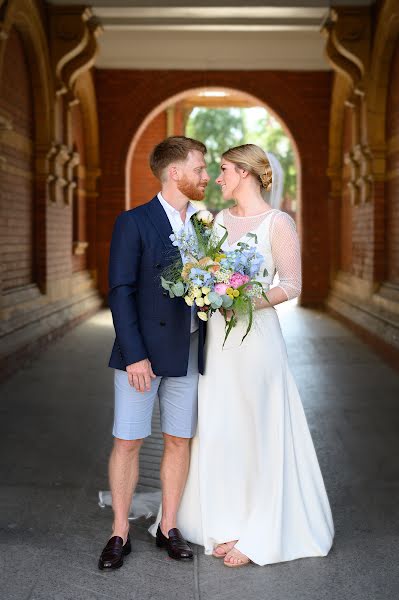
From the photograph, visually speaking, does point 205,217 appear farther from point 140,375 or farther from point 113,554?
point 113,554

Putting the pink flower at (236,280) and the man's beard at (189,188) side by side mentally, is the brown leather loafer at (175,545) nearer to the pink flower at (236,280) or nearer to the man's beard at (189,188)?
the pink flower at (236,280)

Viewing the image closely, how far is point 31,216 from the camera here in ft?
35.1

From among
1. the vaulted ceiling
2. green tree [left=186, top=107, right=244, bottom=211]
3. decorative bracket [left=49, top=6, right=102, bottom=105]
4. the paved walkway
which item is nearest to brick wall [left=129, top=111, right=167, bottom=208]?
the vaulted ceiling

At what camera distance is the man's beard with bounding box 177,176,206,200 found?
10.6 ft

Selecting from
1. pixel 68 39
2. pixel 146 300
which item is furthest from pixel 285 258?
pixel 68 39

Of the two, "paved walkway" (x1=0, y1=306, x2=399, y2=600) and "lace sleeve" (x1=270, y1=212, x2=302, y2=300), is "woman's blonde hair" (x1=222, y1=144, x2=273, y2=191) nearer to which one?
"lace sleeve" (x1=270, y1=212, x2=302, y2=300)

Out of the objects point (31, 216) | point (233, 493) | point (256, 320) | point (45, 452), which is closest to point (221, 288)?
point (256, 320)

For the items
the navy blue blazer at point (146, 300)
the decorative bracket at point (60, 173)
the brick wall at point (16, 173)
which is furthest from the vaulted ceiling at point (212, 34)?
the navy blue blazer at point (146, 300)

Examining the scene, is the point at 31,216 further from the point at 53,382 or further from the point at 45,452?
the point at 45,452

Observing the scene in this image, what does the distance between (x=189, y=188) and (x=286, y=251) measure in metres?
0.47

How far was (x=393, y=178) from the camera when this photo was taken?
411 inches

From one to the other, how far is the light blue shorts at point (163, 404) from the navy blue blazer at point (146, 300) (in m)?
0.09

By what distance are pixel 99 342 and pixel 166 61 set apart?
660 cm

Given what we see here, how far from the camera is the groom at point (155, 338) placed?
321cm
